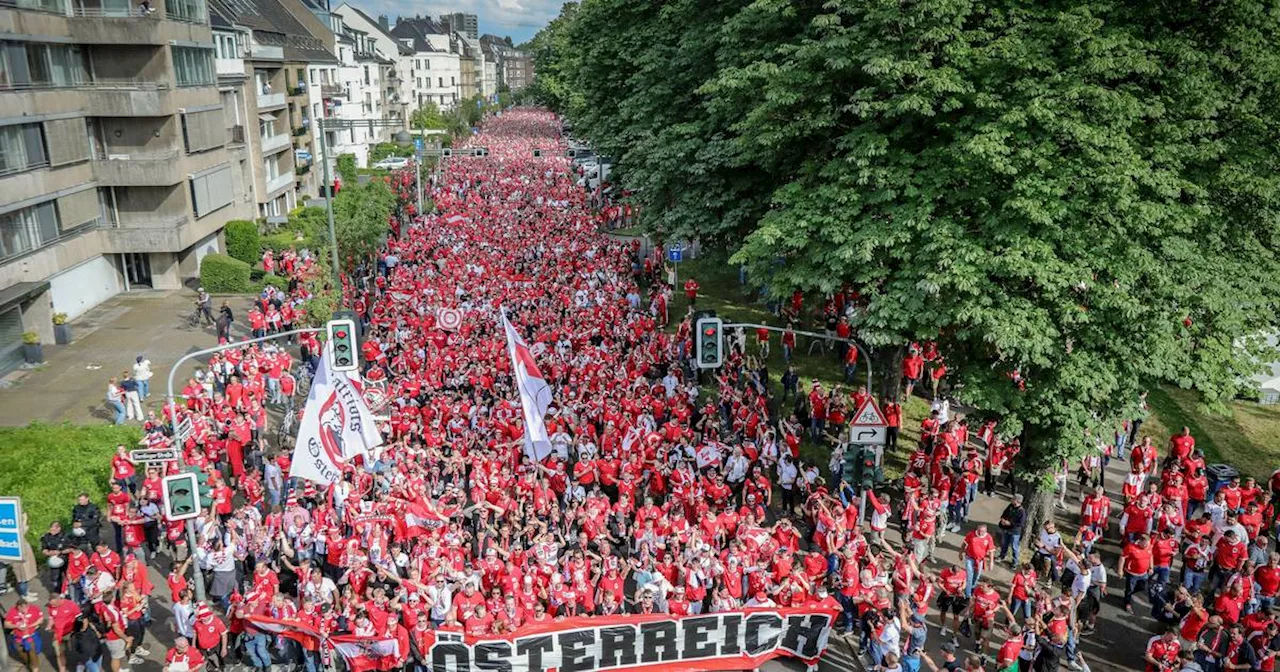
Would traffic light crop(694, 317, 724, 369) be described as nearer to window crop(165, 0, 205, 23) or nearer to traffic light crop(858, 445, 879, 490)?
traffic light crop(858, 445, 879, 490)

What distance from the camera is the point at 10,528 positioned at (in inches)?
532

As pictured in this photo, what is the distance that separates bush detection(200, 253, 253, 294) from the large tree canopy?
2851 cm

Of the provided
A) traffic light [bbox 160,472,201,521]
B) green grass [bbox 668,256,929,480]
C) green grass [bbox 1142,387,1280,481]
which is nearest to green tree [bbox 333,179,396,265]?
green grass [bbox 668,256,929,480]

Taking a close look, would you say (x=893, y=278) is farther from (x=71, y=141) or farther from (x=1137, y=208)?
(x=71, y=141)

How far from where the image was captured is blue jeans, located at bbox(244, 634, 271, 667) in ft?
44.0

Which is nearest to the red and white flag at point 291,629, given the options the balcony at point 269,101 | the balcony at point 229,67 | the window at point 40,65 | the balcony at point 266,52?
the window at point 40,65

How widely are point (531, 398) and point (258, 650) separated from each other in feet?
21.9

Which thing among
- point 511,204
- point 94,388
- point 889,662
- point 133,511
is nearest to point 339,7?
point 511,204

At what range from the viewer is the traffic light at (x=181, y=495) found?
1434 centimetres

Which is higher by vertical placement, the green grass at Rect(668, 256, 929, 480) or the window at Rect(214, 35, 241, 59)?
the window at Rect(214, 35, 241, 59)

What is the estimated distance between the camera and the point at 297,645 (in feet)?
44.7

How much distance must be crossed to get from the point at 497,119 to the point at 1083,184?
15482 cm

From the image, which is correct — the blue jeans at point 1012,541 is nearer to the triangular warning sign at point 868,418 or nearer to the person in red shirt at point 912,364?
the triangular warning sign at point 868,418

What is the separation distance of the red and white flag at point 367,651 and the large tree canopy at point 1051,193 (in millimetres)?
10090
